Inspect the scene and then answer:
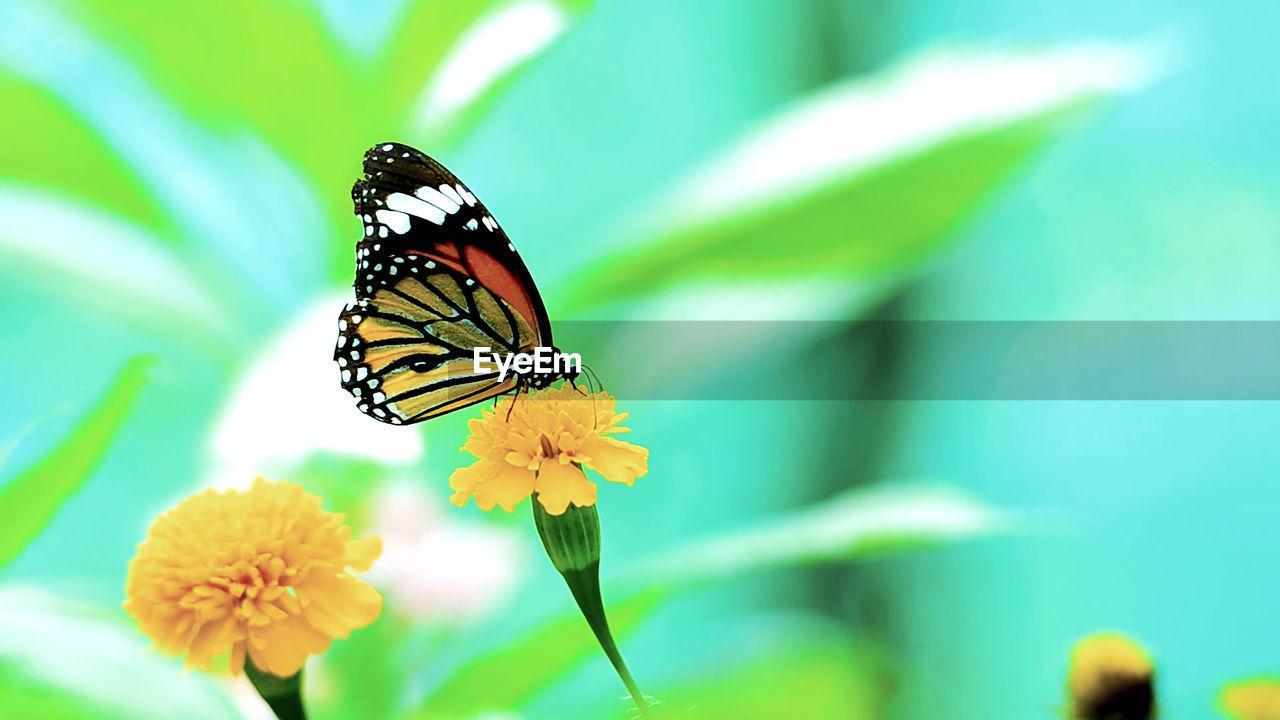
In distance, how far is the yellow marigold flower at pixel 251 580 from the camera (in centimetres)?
31

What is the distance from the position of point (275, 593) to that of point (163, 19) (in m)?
0.48

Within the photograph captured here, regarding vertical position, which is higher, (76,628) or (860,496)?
(860,496)

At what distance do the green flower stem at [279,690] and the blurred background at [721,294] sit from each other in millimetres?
239

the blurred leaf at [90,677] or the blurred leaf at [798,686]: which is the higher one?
the blurred leaf at [798,686]

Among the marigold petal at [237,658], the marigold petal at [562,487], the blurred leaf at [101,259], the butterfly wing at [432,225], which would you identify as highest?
the blurred leaf at [101,259]

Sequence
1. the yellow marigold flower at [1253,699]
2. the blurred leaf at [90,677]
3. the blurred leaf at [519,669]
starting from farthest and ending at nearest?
the blurred leaf at [519,669] < the blurred leaf at [90,677] < the yellow marigold flower at [1253,699]

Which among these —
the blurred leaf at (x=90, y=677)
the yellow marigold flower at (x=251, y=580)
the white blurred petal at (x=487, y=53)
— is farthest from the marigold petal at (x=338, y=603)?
the white blurred petal at (x=487, y=53)

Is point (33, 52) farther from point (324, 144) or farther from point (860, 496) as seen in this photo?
point (860, 496)

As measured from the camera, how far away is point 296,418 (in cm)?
52

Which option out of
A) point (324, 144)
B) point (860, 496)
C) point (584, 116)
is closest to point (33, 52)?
point (324, 144)

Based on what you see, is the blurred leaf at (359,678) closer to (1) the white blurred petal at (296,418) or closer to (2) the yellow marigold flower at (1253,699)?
(1) the white blurred petal at (296,418)

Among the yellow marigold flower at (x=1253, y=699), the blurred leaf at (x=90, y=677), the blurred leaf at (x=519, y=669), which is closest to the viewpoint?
the yellow marigold flower at (x=1253, y=699)

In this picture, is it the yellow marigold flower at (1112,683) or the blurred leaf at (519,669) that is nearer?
the yellow marigold flower at (1112,683)

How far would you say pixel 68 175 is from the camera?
2.07ft
